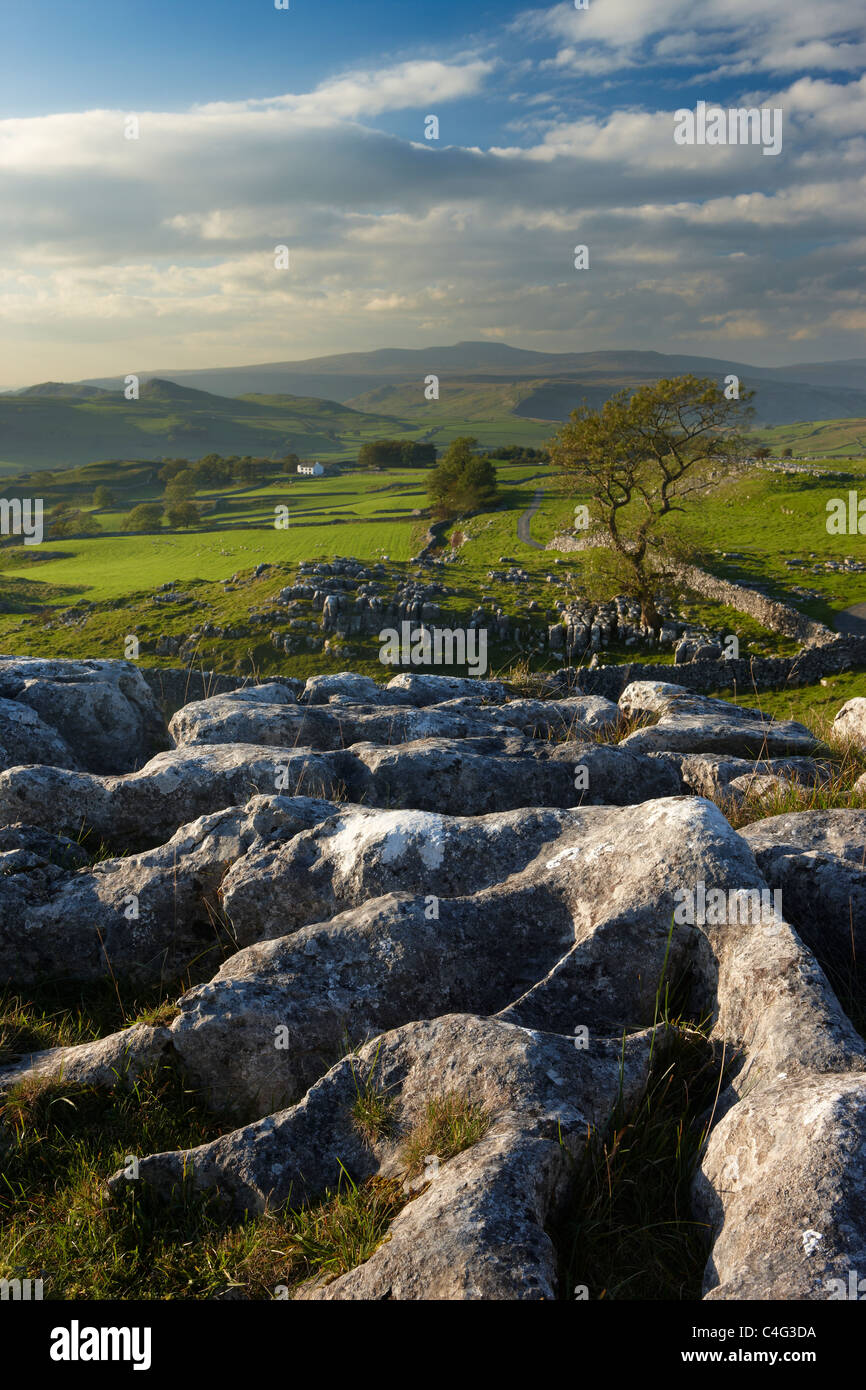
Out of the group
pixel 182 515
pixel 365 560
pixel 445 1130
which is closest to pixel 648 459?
pixel 365 560

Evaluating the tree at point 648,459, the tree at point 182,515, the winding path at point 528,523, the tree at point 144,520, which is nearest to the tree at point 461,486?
the winding path at point 528,523

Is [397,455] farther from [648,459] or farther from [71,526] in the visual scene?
[648,459]

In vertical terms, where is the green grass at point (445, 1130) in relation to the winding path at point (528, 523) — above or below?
below

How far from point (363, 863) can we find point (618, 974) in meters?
2.71

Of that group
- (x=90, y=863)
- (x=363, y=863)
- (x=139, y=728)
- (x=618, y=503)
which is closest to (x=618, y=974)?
(x=363, y=863)

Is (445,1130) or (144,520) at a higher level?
(144,520)

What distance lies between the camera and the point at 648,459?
5416cm

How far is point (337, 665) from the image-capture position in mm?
48188

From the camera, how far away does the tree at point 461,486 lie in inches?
4318

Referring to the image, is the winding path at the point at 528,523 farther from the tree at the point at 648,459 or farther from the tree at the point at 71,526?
the tree at the point at 71,526

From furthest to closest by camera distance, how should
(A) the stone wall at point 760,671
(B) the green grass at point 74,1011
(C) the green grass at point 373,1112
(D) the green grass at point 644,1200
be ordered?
1. (A) the stone wall at point 760,671
2. (B) the green grass at point 74,1011
3. (C) the green grass at point 373,1112
4. (D) the green grass at point 644,1200

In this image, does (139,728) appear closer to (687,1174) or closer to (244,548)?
(687,1174)

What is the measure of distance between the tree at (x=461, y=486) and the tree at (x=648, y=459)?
53554mm

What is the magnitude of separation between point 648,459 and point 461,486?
58.9 m
